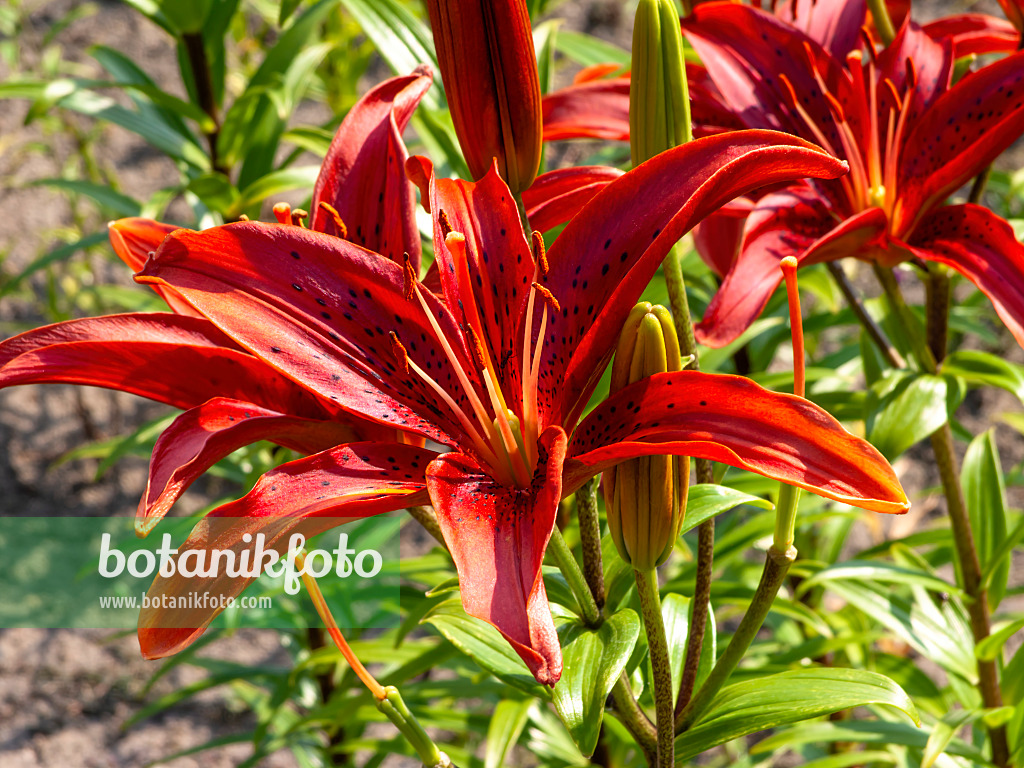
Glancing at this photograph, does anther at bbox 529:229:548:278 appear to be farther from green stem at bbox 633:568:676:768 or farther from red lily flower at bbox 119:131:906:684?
green stem at bbox 633:568:676:768

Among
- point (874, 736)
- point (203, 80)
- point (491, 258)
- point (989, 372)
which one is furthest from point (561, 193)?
point (203, 80)

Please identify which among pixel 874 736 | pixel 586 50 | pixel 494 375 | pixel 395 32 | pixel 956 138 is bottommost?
pixel 874 736

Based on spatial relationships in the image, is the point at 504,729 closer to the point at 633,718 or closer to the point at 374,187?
the point at 633,718

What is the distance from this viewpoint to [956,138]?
810 mm

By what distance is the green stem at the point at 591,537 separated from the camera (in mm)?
583

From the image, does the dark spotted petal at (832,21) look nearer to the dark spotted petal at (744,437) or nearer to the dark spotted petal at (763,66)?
the dark spotted petal at (763,66)

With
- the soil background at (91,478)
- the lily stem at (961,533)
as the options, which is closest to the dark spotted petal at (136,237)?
the lily stem at (961,533)

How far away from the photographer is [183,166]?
1.26 metres

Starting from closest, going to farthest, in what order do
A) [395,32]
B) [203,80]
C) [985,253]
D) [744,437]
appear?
[744,437] → [985,253] → [395,32] → [203,80]

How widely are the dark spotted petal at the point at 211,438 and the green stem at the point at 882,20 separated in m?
0.62

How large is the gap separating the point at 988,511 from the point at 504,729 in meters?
0.58

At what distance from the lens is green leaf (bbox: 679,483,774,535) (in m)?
0.60

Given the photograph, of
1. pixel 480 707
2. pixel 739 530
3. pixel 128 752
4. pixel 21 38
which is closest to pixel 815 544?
pixel 739 530

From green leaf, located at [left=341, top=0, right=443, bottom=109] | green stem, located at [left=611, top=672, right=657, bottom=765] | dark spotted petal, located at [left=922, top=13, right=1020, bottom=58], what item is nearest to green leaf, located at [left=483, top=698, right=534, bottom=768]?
green stem, located at [left=611, top=672, right=657, bottom=765]
